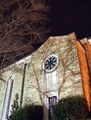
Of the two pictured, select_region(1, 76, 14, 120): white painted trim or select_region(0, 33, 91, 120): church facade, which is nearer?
select_region(0, 33, 91, 120): church facade

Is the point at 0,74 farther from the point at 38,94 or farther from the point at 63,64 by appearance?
A: the point at 63,64

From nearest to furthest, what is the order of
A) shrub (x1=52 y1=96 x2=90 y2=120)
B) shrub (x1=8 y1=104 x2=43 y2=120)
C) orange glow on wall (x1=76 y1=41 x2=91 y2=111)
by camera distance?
shrub (x1=52 y1=96 x2=90 y2=120)
shrub (x1=8 y1=104 x2=43 y2=120)
orange glow on wall (x1=76 y1=41 x2=91 y2=111)

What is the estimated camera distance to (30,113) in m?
11.8

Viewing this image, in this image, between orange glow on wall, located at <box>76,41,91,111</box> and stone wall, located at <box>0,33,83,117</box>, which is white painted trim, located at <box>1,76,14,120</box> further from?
orange glow on wall, located at <box>76,41,91,111</box>

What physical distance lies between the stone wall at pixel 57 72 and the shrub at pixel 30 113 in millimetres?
886

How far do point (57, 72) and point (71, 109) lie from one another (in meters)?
4.14

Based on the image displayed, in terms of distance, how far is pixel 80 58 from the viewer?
13500mm

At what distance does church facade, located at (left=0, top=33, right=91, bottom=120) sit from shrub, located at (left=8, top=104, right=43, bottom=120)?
44 cm

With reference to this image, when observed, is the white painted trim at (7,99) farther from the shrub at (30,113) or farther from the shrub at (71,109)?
the shrub at (71,109)

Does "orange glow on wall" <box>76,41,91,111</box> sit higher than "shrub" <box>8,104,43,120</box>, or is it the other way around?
"orange glow on wall" <box>76,41,91,111</box>

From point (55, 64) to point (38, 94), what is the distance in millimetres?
2542

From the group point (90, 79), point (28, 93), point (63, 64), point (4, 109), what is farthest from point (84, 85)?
point (4, 109)

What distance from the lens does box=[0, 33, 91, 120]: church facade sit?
41.0ft

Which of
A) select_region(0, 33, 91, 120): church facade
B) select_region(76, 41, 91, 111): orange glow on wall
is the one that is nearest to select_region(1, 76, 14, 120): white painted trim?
select_region(0, 33, 91, 120): church facade
